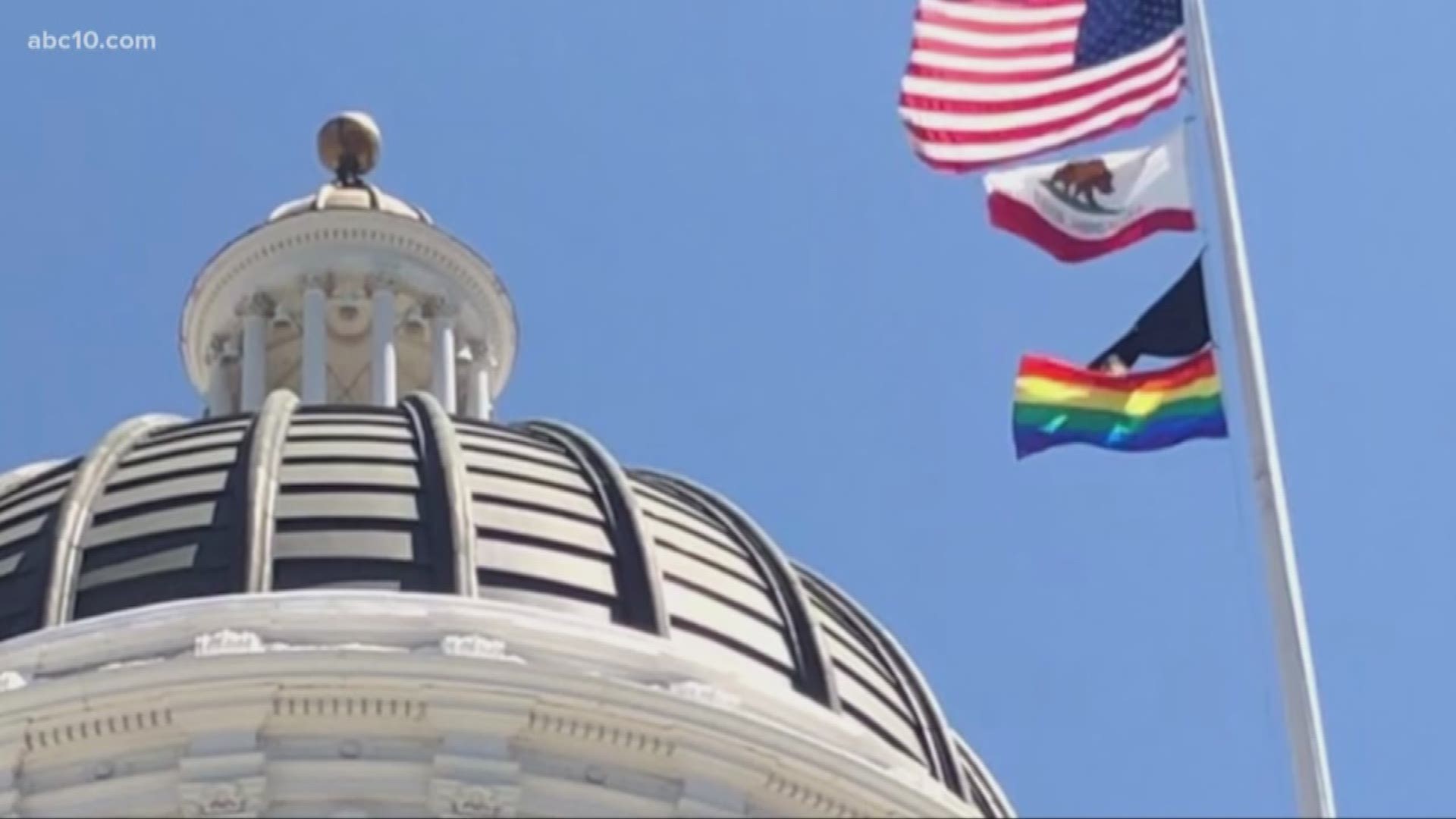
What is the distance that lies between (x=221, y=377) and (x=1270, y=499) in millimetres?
24129

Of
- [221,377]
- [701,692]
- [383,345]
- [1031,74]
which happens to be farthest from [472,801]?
[221,377]

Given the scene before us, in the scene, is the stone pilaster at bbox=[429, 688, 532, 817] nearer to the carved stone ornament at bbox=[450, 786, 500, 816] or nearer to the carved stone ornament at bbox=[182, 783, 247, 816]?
the carved stone ornament at bbox=[450, 786, 500, 816]

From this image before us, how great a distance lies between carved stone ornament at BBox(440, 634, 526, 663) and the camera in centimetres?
3588

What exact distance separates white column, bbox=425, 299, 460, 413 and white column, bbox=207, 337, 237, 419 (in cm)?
218

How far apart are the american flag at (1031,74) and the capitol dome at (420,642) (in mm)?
6419

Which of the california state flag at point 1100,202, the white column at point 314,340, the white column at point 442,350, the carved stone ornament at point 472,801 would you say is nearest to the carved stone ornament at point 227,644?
the carved stone ornament at point 472,801

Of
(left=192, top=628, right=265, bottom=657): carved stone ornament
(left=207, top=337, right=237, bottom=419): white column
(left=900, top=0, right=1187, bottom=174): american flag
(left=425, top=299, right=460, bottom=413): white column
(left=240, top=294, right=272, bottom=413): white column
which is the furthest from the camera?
(left=207, top=337, right=237, bottom=419): white column

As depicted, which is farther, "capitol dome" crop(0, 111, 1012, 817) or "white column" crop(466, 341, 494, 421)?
"white column" crop(466, 341, 494, 421)

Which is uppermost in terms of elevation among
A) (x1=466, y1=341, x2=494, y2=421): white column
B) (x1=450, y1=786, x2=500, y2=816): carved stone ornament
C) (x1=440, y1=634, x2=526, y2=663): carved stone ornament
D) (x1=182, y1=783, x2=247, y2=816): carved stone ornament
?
(x1=466, y1=341, x2=494, y2=421): white column

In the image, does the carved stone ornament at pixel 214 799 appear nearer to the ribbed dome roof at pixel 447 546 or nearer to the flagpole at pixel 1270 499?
the ribbed dome roof at pixel 447 546

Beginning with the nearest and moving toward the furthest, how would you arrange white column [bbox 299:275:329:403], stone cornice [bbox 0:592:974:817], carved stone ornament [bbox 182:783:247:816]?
1. carved stone ornament [bbox 182:783:247:816]
2. stone cornice [bbox 0:592:974:817]
3. white column [bbox 299:275:329:403]

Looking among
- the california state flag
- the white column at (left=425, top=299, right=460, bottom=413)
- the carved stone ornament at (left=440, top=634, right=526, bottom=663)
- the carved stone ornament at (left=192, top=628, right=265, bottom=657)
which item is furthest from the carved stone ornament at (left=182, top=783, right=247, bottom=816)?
the white column at (left=425, top=299, right=460, bottom=413)

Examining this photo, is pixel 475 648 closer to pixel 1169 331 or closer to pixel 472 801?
pixel 472 801

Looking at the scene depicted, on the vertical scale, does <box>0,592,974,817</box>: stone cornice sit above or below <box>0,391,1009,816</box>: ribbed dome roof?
below
